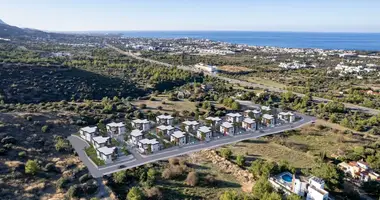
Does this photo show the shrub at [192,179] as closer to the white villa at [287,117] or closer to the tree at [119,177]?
the tree at [119,177]

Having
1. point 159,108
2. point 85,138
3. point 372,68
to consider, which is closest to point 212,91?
point 159,108

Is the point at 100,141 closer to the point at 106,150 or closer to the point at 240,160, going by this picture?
the point at 106,150

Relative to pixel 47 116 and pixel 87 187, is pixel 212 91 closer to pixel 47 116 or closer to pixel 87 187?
pixel 47 116

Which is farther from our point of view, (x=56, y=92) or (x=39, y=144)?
(x=56, y=92)

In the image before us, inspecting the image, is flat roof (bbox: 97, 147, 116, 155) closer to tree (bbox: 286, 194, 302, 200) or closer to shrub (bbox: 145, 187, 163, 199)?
shrub (bbox: 145, 187, 163, 199)

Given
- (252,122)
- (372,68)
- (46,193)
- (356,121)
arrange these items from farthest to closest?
(372,68) → (356,121) → (252,122) → (46,193)

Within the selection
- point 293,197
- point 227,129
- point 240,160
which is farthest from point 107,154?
point 293,197
